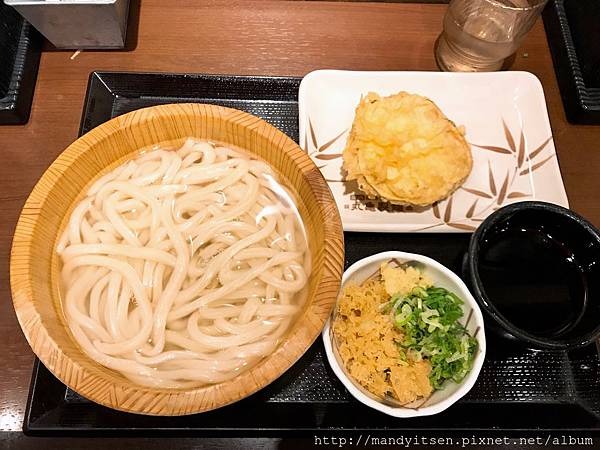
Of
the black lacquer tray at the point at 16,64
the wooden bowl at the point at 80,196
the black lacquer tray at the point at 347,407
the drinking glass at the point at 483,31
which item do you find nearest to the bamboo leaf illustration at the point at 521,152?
the drinking glass at the point at 483,31

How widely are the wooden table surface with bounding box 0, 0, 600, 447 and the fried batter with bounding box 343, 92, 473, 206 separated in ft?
1.41

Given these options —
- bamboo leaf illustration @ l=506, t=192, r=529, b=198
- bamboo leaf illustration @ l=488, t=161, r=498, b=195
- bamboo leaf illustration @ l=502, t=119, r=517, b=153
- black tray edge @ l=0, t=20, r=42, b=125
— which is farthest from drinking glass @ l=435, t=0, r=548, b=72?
black tray edge @ l=0, t=20, r=42, b=125

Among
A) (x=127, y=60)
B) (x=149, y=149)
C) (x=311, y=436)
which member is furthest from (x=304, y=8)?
(x=311, y=436)

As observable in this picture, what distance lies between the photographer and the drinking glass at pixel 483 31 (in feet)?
5.90

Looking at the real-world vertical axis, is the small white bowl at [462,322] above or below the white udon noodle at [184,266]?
below

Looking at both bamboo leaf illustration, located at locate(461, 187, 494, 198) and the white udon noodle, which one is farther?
bamboo leaf illustration, located at locate(461, 187, 494, 198)

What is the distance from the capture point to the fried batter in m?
1.55

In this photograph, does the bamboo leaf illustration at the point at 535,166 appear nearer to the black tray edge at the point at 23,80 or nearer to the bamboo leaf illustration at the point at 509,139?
the bamboo leaf illustration at the point at 509,139

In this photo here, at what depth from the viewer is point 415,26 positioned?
2014 mm

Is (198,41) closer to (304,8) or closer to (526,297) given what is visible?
(304,8)

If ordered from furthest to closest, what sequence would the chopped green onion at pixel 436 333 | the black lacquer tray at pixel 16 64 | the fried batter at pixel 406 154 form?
the black lacquer tray at pixel 16 64 < the fried batter at pixel 406 154 < the chopped green onion at pixel 436 333

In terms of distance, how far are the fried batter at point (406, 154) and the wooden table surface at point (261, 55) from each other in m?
0.43

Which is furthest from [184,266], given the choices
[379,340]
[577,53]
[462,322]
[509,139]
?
[577,53]

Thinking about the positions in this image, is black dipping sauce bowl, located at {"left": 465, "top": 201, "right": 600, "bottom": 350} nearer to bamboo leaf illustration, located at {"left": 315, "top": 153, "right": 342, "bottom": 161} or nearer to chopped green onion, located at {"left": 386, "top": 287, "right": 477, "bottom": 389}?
chopped green onion, located at {"left": 386, "top": 287, "right": 477, "bottom": 389}
